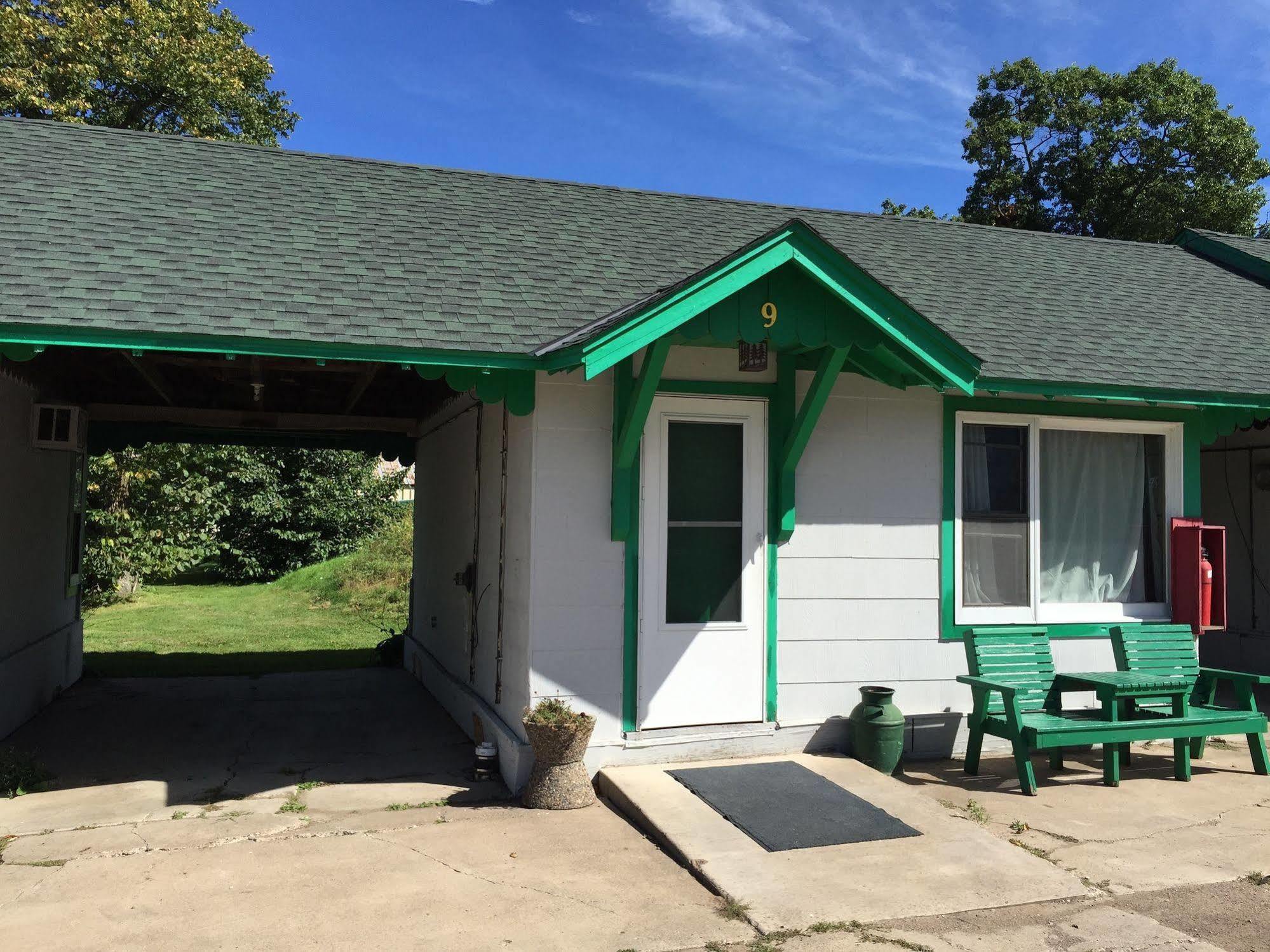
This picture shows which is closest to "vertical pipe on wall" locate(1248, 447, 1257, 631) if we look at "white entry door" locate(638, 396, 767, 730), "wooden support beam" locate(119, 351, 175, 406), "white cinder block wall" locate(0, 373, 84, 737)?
"white entry door" locate(638, 396, 767, 730)

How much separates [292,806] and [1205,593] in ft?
22.8

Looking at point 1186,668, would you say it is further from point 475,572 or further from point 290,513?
point 290,513

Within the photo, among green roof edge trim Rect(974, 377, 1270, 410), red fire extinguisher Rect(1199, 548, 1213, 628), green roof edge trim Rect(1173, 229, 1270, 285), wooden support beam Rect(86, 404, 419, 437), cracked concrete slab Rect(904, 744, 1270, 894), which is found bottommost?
cracked concrete slab Rect(904, 744, 1270, 894)

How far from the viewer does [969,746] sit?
659 centimetres

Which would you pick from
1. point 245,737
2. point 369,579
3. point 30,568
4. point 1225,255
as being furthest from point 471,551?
point 369,579

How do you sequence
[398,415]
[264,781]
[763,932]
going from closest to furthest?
1. [763,932]
2. [264,781]
3. [398,415]

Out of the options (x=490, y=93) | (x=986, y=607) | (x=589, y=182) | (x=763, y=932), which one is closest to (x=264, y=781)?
(x=763, y=932)

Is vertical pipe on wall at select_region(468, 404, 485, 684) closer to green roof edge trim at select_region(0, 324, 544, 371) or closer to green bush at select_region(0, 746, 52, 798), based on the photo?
green roof edge trim at select_region(0, 324, 544, 371)

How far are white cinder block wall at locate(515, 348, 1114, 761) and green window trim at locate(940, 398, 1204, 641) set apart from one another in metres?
0.07

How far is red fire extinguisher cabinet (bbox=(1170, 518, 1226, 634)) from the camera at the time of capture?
301 inches

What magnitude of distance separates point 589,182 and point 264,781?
634 cm

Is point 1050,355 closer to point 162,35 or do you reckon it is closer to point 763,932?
point 763,932

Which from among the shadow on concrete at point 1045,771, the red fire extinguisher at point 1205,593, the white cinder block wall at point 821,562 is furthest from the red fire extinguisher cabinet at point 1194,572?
the shadow on concrete at point 1045,771

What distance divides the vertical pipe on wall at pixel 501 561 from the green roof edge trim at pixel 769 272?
5.45ft
